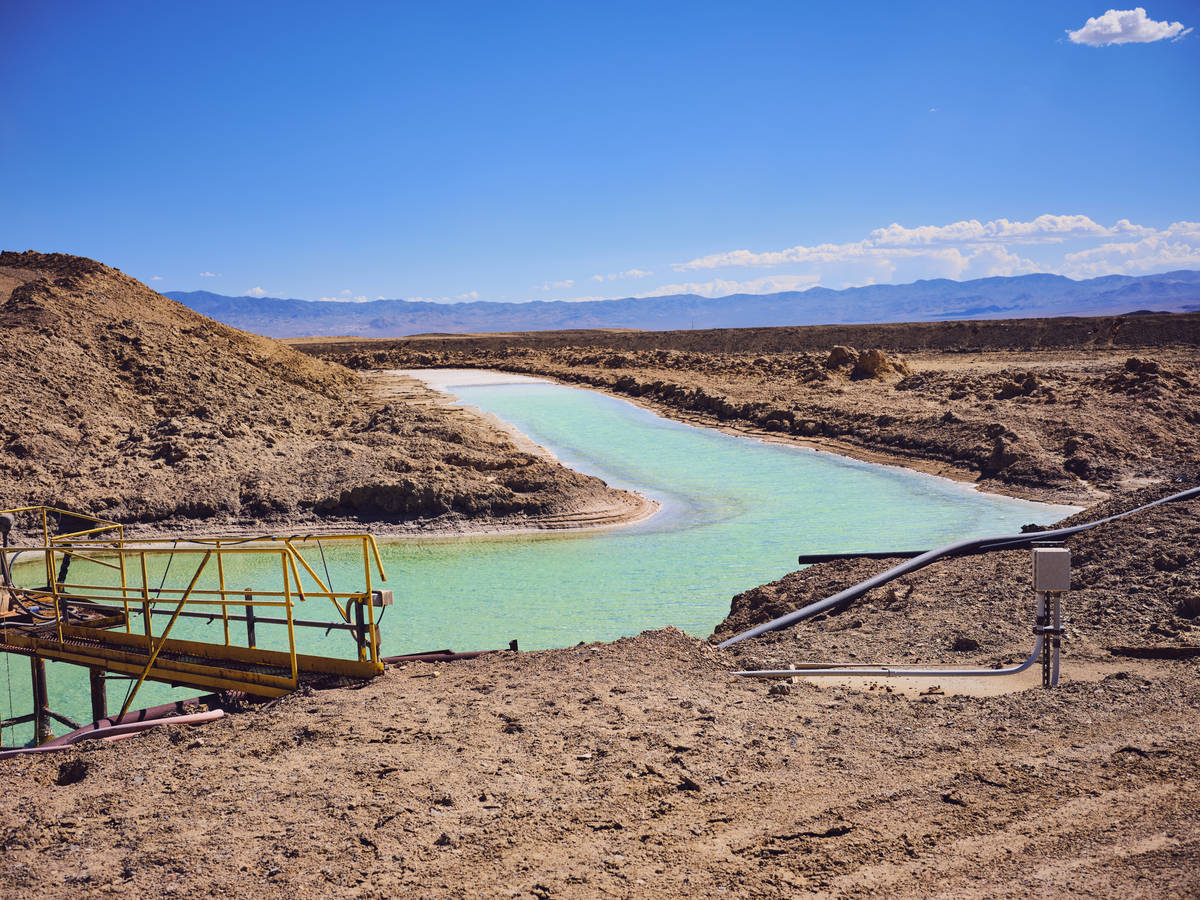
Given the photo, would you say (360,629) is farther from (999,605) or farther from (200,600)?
(999,605)

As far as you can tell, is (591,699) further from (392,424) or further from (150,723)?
(392,424)

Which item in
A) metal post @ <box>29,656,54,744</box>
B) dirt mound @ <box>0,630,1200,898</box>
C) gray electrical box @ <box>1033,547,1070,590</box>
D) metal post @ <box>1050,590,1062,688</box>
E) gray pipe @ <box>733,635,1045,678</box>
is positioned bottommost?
metal post @ <box>29,656,54,744</box>

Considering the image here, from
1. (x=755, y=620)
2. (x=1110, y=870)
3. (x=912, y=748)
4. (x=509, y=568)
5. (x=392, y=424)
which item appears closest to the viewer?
(x=1110, y=870)

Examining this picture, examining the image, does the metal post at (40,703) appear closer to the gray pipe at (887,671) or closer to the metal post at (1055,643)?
the gray pipe at (887,671)

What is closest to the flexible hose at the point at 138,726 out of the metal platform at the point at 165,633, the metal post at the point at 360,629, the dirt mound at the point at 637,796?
the dirt mound at the point at 637,796

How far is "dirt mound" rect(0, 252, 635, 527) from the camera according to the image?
17.8 m

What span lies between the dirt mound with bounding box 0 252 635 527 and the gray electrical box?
466 inches

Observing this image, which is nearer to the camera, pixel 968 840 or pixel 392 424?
pixel 968 840

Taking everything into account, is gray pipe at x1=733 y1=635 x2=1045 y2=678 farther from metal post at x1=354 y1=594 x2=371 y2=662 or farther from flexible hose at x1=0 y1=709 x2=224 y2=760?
flexible hose at x1=0 y1=709 x2=224 y2=760

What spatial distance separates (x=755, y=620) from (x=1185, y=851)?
6.25m

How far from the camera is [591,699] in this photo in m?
6.81

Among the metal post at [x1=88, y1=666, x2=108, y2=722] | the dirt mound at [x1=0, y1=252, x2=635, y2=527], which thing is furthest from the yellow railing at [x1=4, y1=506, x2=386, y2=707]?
the dirt mound at [x1=0, y1=252, x2=635, y2=527]

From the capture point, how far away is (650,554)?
1542cm

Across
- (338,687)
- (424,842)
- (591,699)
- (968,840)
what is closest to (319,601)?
(338,687)
